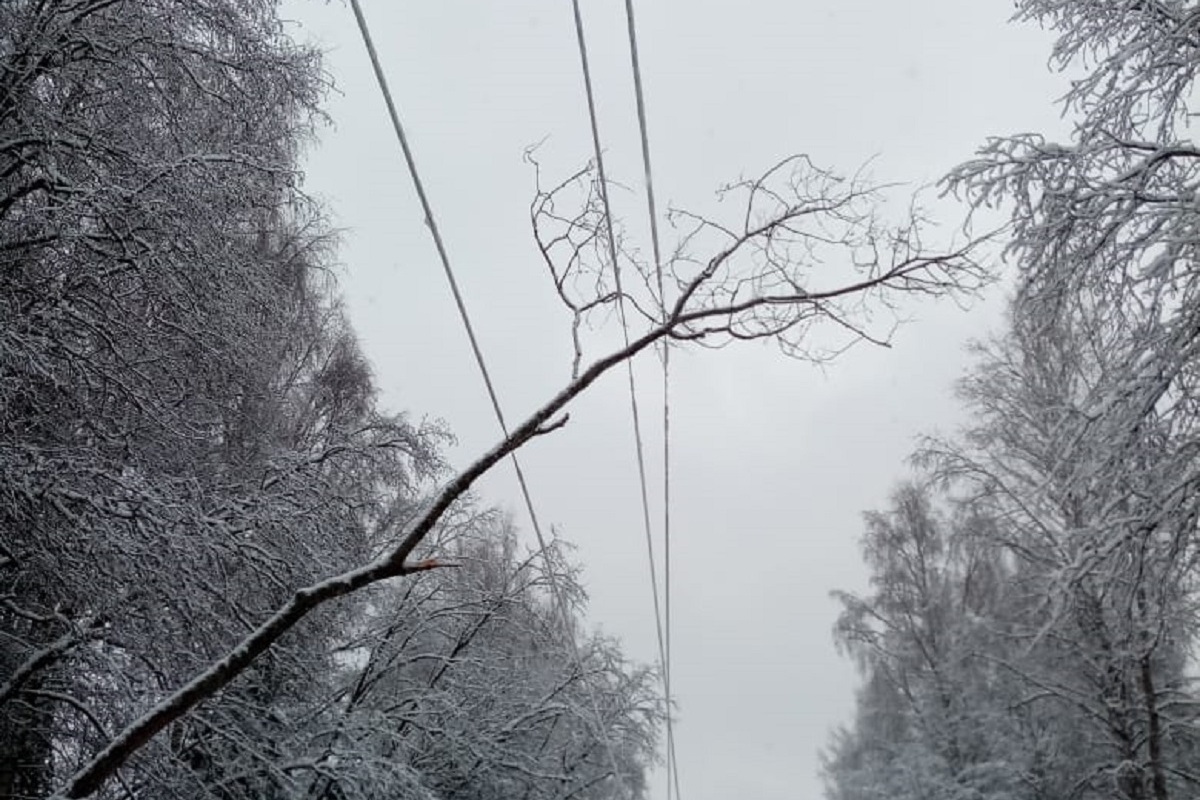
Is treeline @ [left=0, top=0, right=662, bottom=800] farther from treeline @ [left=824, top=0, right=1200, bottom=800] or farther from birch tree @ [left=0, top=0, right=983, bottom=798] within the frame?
treeline @ [left=824, top=0, right=1200, bottom=800]

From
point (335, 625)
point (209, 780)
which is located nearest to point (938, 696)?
point (335, 625)

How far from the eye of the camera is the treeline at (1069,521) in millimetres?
5895

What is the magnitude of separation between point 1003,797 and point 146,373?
15.1m

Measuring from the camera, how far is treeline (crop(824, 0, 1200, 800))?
589cm

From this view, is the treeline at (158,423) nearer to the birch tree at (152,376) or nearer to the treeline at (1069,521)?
the birch tree at (152,376)

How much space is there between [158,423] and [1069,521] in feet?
33.1

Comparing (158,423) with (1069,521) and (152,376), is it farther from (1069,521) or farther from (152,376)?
(1069,521)

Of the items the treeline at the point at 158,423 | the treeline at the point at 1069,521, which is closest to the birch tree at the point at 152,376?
the treeline at the point at 158,423

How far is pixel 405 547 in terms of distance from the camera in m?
3.66

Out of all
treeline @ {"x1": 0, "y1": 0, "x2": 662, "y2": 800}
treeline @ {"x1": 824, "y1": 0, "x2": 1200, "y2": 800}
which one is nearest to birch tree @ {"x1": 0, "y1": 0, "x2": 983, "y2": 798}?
treeline @ {"x1": 0, "y1": 0, "x2": 662, "y2": 800}

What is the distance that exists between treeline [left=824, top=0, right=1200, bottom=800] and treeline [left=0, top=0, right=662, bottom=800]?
329cm

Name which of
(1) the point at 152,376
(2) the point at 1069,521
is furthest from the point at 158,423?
(2) the point at 1069,521

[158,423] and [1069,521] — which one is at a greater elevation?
[1069,521]

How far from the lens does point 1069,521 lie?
12109 mm
